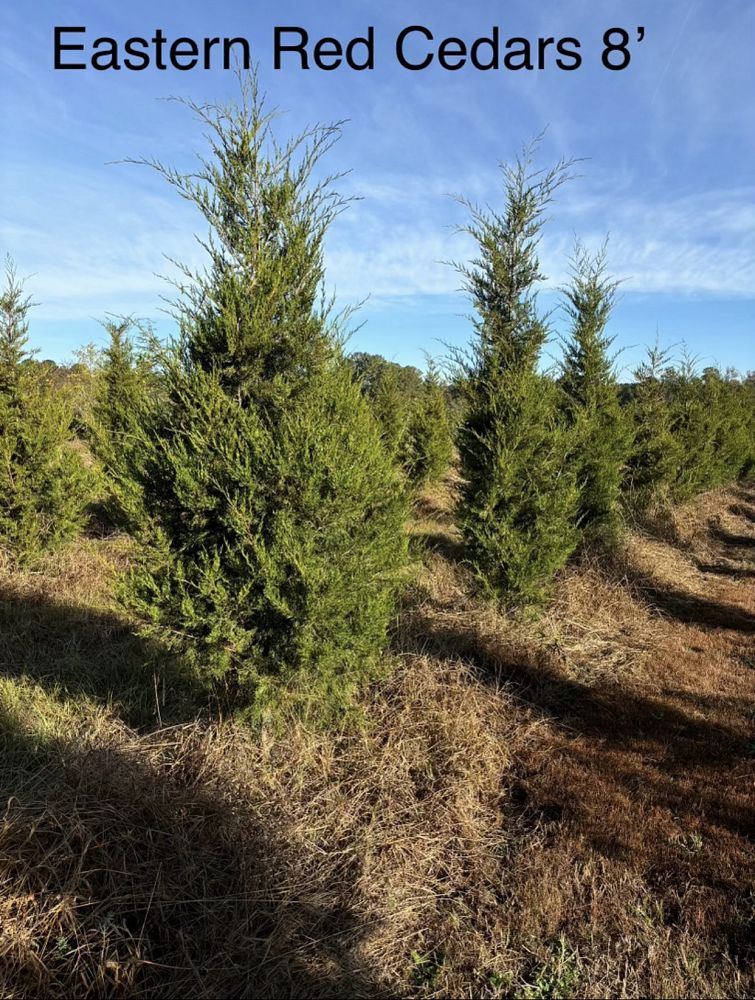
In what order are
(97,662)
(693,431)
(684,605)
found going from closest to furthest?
1. (97,662)
2. (684,605)
3. (693,431)

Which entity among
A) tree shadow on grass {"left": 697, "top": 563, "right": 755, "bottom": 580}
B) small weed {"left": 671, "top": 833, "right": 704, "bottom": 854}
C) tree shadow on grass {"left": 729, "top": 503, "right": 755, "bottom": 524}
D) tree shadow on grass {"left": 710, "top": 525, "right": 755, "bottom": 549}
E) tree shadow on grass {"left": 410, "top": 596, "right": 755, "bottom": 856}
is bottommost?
small weed {"left": 671, "top": 833, "right": 704, "bottom": 854}

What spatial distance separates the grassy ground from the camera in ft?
8.09

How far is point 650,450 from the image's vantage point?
13.1m

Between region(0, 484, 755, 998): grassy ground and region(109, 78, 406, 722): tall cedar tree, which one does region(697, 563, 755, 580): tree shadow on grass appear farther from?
region(109, 78, 406, 722): tall cedar tree

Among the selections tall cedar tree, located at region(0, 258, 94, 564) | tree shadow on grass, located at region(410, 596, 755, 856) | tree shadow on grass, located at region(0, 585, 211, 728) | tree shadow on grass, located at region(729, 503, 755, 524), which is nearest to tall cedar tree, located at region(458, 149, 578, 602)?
tree shadow on grass, located at region(410, 596, 755, 856)

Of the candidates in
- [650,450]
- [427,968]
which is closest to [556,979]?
[427,968]

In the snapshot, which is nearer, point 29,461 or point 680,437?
point 29,461

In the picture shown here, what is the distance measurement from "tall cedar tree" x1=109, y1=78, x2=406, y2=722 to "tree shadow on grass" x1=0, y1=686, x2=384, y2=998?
0.94 metres

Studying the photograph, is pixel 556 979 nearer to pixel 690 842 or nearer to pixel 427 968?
pixel 427 968

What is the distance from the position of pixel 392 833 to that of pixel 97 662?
345cm

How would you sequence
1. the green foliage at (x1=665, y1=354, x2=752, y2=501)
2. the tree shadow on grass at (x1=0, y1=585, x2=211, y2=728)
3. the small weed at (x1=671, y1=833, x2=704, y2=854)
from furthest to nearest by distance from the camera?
the green foliage at (x1=665, y1=354, x2=752, y2=501) → the tree shadow on grass at (x1=0, y1=585, x2=211, y2=728) → the small weed at (x1=671, y1=833, x2=704, y2=854)

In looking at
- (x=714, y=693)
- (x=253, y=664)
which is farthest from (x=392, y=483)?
(x=714, y=693)

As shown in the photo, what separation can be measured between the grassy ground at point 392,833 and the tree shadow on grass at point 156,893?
0.01 m

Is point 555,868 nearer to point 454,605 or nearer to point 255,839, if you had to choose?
point 255,839
